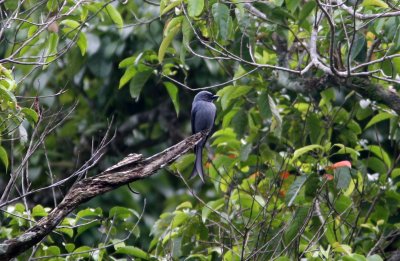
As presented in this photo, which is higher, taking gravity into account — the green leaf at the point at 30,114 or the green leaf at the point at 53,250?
the green leaf at the point at 30,114

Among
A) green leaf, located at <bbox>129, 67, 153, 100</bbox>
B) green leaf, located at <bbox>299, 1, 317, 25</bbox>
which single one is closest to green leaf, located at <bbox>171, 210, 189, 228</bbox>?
green leaf, located at <bbox>129, 67, 153, 100</bbox>

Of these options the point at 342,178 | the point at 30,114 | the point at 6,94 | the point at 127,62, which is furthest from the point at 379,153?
the point at 6,94

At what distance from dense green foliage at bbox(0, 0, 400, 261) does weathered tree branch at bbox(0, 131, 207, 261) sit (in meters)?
0.36

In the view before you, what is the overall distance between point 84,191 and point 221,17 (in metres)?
1.47

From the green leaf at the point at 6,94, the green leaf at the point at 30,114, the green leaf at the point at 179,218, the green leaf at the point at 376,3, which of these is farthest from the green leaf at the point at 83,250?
the green leaf at the point at 376,3

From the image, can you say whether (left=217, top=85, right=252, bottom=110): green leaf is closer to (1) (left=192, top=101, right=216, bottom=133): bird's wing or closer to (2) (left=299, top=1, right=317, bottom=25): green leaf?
(1) (left=192, top=101, right=216, bottom=133): bird's wing

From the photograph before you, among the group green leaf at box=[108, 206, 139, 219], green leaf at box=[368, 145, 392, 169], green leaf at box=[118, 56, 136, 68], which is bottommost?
green leaf at box=[368, 145, 392, 169]

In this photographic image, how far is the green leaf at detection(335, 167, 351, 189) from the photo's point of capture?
17.7 ft

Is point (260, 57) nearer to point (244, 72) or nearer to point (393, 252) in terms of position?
point (244, 72)

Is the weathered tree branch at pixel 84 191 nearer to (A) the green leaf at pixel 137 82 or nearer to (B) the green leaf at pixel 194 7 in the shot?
(B) the green leaf at pixel 194 7

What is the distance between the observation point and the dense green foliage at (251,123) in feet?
16.7

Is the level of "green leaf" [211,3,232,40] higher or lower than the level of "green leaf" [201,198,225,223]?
higher

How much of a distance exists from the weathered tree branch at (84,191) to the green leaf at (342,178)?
4.81 ft

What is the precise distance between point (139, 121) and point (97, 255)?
3583 mm
